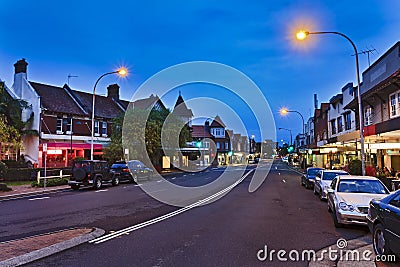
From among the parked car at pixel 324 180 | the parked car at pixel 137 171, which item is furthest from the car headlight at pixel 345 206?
the parked car at pixel 137 171

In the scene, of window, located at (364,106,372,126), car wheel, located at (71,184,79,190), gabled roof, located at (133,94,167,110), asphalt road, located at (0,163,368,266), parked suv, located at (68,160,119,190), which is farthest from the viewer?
gabled roof, located at (133,94,167,110)

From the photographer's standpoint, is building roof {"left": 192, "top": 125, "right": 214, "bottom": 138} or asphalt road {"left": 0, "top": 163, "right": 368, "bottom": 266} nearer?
asphalt road {"left": 0, "top": 163, "right": 368, "bottom": 266}

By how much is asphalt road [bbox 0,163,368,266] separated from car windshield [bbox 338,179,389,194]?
118cm

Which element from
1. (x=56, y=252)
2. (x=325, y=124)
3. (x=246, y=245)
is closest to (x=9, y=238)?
(x=56, y=252)

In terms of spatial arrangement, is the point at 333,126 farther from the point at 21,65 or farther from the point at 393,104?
the point at 21,65

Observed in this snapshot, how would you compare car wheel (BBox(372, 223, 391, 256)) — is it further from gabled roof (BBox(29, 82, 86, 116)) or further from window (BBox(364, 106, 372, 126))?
gabled roof (BBox(29, 82, 86, 116))

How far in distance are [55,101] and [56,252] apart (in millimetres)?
36592

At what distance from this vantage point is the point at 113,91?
55.0 metres

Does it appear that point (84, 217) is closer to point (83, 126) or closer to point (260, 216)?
point (260, 216)

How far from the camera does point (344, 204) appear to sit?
32.0 feet

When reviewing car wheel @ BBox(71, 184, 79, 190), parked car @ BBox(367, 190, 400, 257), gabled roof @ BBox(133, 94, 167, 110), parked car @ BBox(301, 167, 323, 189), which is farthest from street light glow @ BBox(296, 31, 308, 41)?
gabled roof @ BBox(133, 94, 167, 110)

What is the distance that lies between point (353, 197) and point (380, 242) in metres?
3.37

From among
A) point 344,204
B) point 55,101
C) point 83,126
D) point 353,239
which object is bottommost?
point 353,239

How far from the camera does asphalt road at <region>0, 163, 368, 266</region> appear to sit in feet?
22.3
